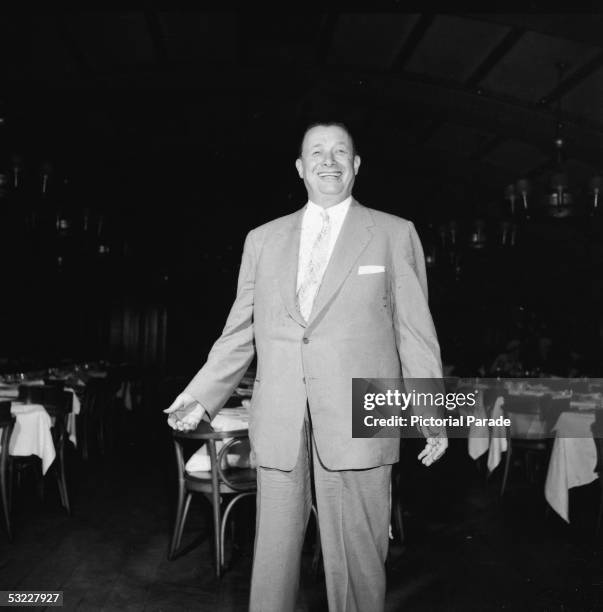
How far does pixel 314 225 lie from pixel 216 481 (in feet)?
5.45

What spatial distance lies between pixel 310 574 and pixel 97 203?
31.4 feet

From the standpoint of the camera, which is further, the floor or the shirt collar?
the floor

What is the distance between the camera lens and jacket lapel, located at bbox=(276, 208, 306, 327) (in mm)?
1629

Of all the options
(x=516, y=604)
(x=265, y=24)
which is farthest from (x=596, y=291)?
(x=516, y=604)

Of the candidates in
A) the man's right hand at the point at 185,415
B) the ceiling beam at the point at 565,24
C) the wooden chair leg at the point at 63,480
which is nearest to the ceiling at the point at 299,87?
the ceiling beam at the point at 565,24

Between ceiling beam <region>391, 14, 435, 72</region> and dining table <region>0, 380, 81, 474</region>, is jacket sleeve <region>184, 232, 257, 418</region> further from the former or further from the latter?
ceiling beam <region>391, 14, 435, 72</region>

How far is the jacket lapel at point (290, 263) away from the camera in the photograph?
1629 millimetres

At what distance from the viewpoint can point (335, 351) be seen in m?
1.57

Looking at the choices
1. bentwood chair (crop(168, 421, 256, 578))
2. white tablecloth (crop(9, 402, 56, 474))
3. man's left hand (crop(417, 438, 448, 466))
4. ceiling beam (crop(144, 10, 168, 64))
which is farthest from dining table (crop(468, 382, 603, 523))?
ceiling beam (crop(144, 10, 168, 64))

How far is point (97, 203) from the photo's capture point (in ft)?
36.8

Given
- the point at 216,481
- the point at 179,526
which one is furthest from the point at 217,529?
the point at 179,526

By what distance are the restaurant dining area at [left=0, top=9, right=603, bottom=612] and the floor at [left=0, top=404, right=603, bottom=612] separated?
2 centimetres

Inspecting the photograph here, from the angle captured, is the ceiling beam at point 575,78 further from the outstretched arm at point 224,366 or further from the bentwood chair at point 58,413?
Result: the outstretched arm at point 224,366

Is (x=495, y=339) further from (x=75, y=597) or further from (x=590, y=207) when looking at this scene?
(x=75, y=597)
